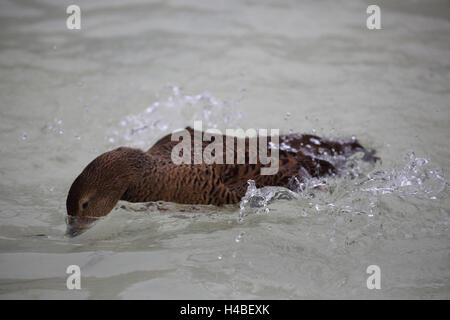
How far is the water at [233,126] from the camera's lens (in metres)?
2.87

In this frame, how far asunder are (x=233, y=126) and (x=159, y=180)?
178 cm

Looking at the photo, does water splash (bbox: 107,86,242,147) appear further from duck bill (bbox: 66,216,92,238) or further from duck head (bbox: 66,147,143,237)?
duck bill (bbox: 66,216,92,238)

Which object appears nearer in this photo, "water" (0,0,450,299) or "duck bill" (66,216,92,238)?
"water" (0,0,450,299)

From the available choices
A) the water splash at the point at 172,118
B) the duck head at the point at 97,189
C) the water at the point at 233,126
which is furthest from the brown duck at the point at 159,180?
the water splash at the point at 172,118

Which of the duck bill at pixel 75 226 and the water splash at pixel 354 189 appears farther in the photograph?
the water splash at pixel 354 189

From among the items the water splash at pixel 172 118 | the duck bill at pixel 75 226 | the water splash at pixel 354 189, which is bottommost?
the duck bill at pixel 75 226

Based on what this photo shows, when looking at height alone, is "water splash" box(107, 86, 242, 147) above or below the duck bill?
above

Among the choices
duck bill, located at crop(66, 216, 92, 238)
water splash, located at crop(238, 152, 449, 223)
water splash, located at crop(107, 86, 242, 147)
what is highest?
water splash, located at crop(107, 86, 242, 147)

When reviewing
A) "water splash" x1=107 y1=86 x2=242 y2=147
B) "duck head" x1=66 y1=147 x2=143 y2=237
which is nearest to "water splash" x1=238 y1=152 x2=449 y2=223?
"duck head" x1=66 y1=147 x2=143 y2=237

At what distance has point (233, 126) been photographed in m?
4.98

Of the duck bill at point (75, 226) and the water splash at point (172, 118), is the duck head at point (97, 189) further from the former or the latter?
the water splash at point (172, 118)

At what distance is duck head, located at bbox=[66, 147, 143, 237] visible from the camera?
3.09 metres

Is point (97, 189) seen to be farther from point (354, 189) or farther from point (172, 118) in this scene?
point (172, 118)

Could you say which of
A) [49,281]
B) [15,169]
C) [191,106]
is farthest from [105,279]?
[191,106]
